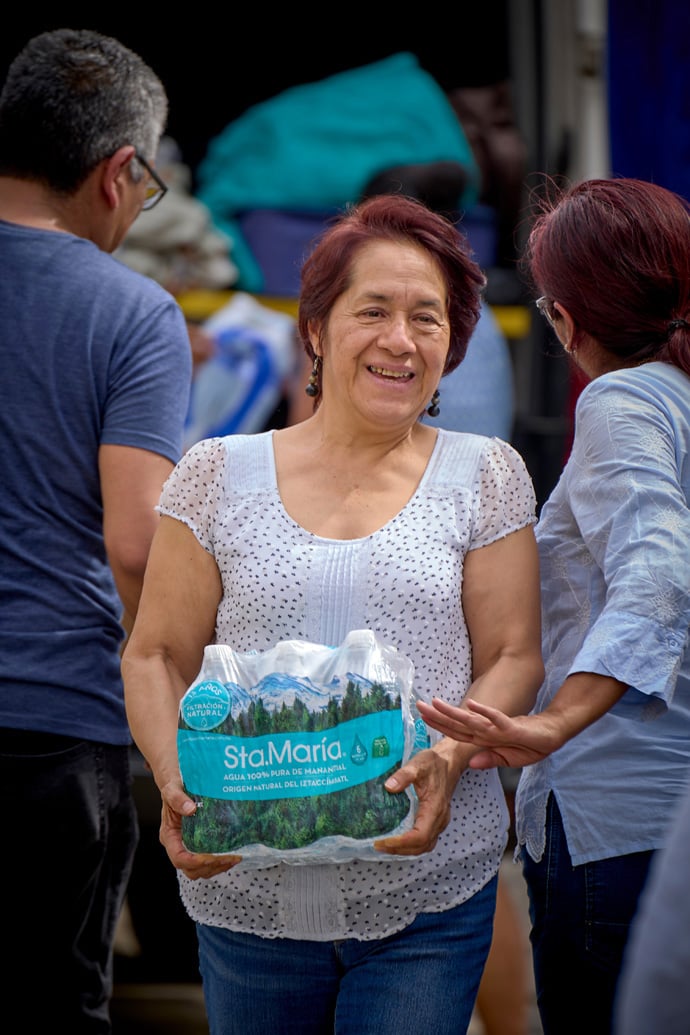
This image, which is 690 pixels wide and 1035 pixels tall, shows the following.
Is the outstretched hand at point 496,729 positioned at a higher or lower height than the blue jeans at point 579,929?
higher

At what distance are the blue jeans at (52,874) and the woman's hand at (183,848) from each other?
1.19ft

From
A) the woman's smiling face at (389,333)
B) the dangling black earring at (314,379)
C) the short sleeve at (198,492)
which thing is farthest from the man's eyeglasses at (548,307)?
the short sleeve at (198,492)

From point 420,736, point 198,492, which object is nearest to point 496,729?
point 420,736

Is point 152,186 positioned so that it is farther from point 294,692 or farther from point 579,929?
point 579,929

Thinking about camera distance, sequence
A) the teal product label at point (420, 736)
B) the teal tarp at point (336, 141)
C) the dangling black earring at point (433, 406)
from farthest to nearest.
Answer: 1. the teal tarp at point (336, 141)
2. the dangling black earring at point (433, 406)
3. the teal product label at point (420, 736)

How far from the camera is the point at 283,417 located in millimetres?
4379

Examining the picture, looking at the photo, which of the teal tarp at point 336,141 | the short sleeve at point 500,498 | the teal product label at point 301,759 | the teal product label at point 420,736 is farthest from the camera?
the teal tarp at point 336,141

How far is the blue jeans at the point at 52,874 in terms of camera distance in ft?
7.09

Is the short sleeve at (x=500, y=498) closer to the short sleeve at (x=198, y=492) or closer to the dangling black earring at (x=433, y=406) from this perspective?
the dangling black earring at (x=433, y=406)

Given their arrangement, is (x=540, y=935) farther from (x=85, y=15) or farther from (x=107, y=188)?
(x=85, y=15)

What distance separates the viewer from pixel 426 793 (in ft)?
5.90

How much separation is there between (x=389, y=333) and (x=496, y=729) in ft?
2.10

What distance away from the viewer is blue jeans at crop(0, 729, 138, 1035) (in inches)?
85.0

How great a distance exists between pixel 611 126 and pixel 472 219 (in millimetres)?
570
